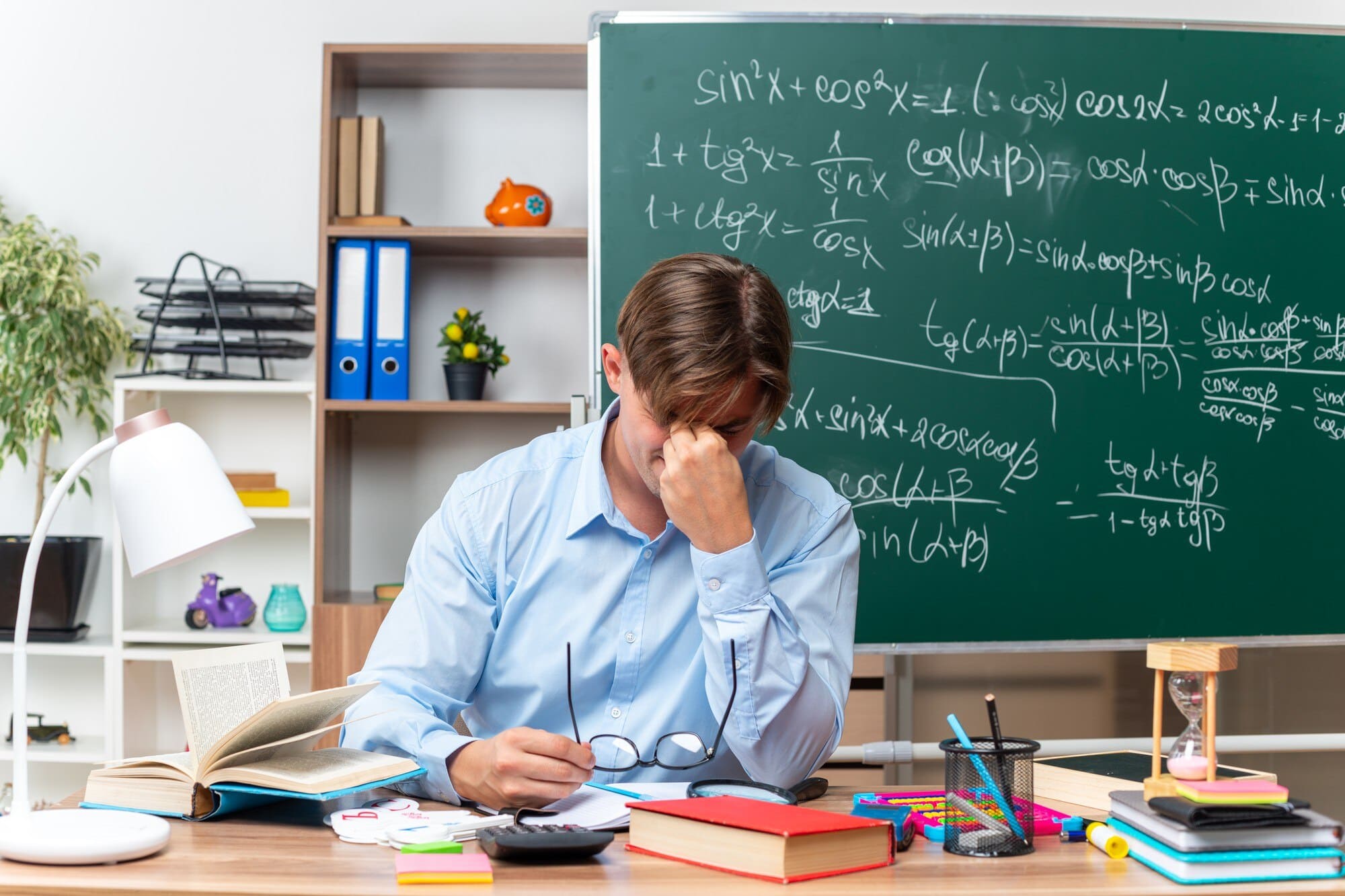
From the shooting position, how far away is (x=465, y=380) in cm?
285

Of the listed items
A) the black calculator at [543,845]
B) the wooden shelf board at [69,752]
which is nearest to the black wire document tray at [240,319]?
the wooden shelf board at [69,752]

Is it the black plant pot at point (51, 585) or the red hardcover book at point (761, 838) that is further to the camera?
the black plant pot at point (51, 585)

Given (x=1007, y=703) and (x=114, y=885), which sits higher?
(x=114, y=885)

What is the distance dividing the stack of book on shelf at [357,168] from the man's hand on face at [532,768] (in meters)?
1.98

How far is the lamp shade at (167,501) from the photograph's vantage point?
3.26 feet

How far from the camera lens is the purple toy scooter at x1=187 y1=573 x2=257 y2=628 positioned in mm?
2854

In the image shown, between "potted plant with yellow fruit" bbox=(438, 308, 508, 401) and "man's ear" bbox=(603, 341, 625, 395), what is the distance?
152 centimetres

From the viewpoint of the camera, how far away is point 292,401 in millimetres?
3096

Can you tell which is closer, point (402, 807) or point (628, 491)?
point (402, 807)

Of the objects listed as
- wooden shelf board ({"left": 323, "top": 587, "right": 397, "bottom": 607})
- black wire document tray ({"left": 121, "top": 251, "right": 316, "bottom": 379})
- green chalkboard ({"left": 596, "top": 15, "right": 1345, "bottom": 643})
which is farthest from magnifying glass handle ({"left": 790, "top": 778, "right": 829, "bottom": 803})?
black wire document tray ({"left": 121, "top": 251, "right": 316, "bottom": 379})

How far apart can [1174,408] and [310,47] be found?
7.78ft

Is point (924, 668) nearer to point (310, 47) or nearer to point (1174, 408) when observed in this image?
point (1174, 408)

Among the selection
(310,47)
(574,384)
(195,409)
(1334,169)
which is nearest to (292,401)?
(195,409)

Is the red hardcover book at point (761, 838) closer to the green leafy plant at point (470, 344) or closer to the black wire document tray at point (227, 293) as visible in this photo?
the green leafy plant at point (470, 344)
